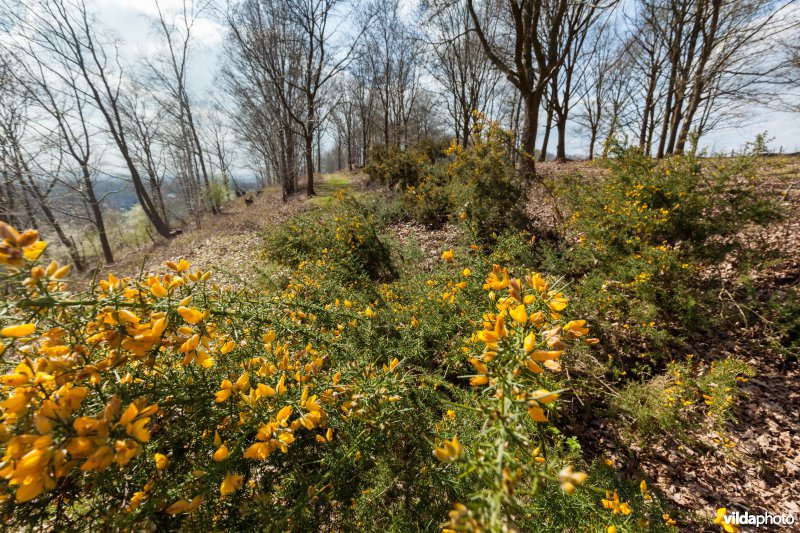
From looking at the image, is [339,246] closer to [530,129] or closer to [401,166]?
[530,129]

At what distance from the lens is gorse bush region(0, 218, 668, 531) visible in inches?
28.0

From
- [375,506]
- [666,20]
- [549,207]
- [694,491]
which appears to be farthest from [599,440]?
[666,20]

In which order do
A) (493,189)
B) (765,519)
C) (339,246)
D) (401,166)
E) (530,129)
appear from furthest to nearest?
(401,166), (530,129), (493,189), (339,246), (765,519)

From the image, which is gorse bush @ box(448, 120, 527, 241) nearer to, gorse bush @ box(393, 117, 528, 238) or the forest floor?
gorse bush @ box(393, 117, 528, 238)

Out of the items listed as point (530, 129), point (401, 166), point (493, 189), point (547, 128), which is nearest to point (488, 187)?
point (493, 189)

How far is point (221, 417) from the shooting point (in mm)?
1161

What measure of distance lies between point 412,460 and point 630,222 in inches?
186

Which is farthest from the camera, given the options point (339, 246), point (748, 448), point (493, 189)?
point (493, 189)

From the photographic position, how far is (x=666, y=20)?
35.9 ft

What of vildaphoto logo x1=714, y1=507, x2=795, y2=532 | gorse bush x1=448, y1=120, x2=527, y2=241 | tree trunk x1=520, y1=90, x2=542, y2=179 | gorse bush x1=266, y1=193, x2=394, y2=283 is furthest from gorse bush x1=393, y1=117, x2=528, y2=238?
vildaphoto logo x1=714, y1=507, x2=795, y2=532

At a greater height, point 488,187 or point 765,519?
point 488,187

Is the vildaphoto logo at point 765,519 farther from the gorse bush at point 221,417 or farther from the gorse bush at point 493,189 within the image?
the gorse bush at point 493,189

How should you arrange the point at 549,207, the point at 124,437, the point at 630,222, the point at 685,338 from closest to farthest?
the point at 124,437 → the point at 685,338 → the point at 630,222 → the point at 549,207

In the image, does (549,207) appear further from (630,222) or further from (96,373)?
(96,373)
